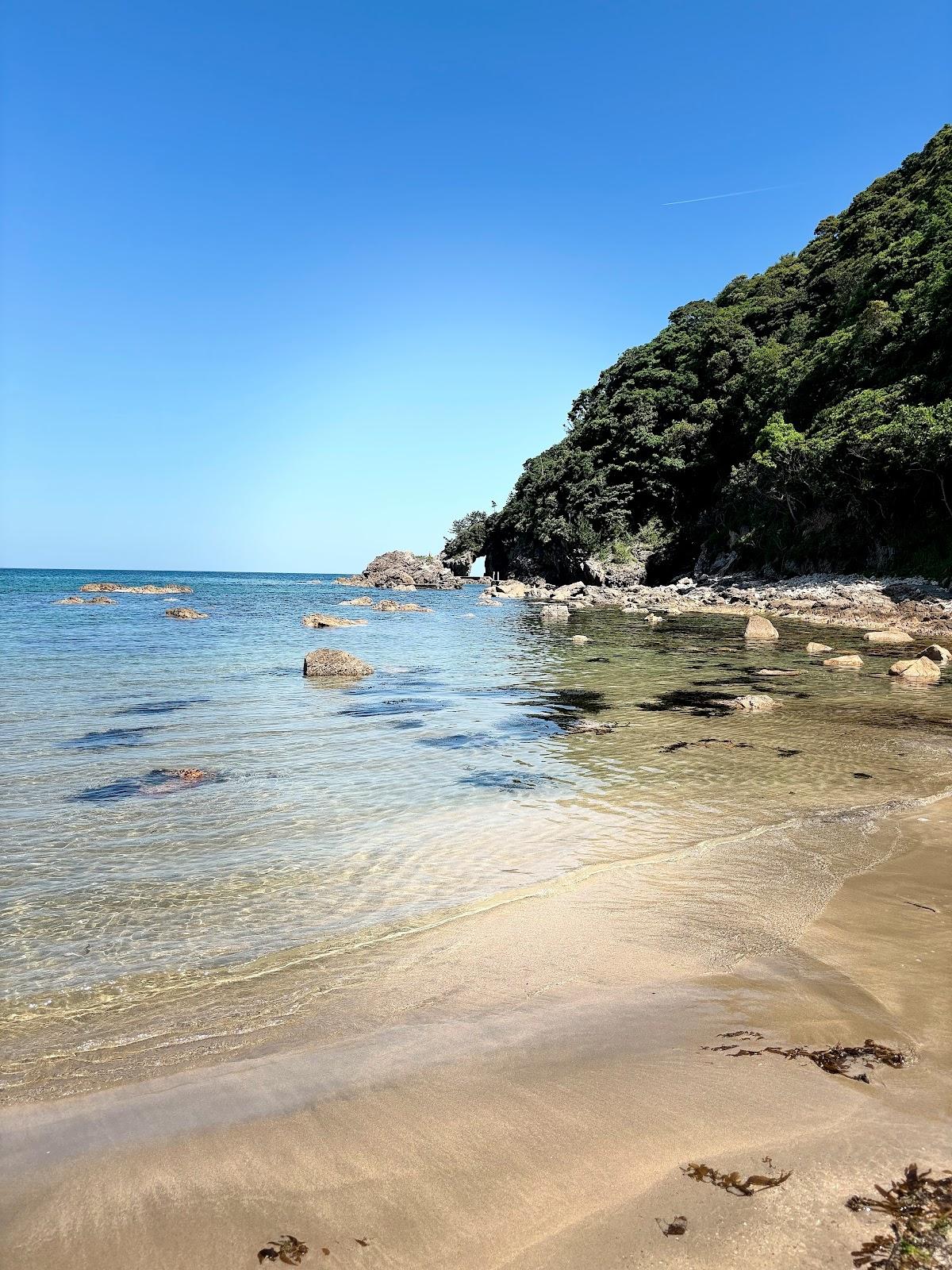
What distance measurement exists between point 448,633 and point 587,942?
27.8m

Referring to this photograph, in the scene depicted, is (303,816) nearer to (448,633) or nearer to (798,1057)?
(798,1057)

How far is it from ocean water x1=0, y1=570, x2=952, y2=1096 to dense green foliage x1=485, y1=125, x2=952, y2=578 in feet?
83.5

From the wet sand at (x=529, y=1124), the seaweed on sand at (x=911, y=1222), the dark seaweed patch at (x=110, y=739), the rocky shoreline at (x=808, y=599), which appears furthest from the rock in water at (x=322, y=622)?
the seaweed on sand at (x=911, y=1222)

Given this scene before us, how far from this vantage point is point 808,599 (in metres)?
39.9

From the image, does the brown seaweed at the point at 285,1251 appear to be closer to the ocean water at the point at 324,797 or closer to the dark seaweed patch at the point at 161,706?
the ocean water at the point at 324,797

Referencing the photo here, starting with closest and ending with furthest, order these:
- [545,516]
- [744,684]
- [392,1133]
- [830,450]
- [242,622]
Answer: [392,1133] < [744,684] < [242,622] < [830,450] < [545,516]

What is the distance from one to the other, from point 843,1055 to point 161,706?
12.7 metres

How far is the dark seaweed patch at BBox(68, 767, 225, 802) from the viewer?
7859 millimetres

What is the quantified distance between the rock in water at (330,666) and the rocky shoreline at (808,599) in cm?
2278

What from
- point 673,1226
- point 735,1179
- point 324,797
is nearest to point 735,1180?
point 735,1179

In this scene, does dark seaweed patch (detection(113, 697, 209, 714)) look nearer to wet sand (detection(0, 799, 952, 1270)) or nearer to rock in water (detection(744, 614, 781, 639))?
wet sand (detection(0, 799, 952, 1270))

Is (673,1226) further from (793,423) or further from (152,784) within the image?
(793,423)

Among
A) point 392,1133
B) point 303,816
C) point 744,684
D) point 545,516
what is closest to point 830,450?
point 744,684

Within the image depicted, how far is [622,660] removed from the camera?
21.3 m
